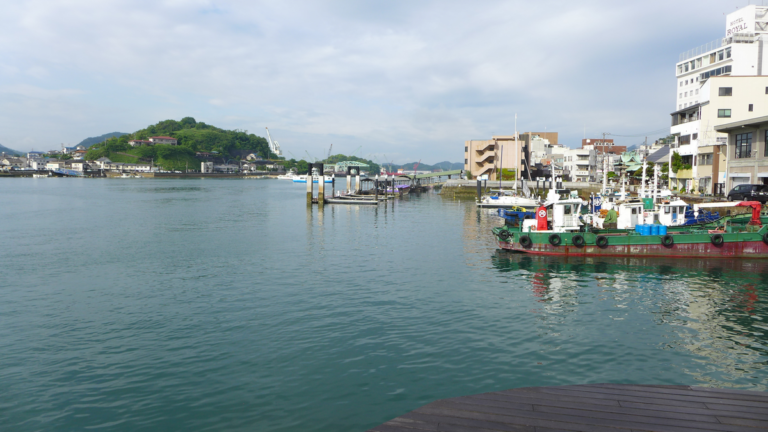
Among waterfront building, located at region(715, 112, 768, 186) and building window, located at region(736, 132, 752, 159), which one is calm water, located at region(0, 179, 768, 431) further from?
building window, located at region(736, 132, 752, 159)

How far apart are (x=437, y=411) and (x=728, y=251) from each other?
3162 centimetres

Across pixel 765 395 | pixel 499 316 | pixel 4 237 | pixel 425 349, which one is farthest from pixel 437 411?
pixel 4 237

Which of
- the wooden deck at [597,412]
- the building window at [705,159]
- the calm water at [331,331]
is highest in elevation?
the building window at [705,159]

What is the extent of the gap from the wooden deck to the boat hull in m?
24.8

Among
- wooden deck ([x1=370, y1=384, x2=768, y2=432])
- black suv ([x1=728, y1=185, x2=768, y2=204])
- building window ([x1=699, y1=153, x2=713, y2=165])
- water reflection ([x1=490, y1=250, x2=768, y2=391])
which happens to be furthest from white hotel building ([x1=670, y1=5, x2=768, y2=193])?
wooden deck ([x1=370, y1=384, x2=768, y2=432])

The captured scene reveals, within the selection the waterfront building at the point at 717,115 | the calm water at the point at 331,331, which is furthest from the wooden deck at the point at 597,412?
the waterfront building at the point at 717,115

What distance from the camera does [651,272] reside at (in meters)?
28.6

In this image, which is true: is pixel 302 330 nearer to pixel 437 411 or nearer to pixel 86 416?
pixel 86 416

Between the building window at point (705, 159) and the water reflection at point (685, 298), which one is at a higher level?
the building window at point (705, 159)

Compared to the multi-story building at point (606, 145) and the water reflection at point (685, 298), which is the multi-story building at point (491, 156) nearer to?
the multi-story building at point (606, 145)

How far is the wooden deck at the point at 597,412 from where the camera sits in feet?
23.8

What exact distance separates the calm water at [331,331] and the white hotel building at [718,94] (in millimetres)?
36623

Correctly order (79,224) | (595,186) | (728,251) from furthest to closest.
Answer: (595,186) → (79,224) → (728,251)

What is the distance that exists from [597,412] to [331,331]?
36.8 ft
